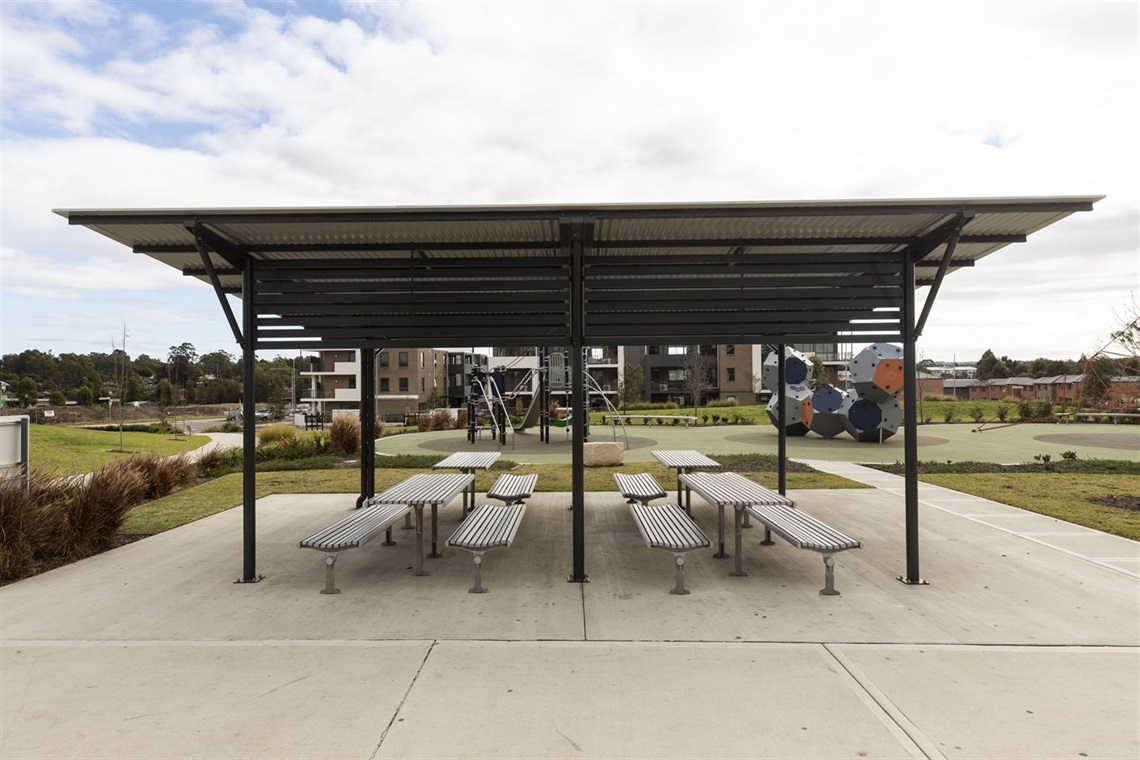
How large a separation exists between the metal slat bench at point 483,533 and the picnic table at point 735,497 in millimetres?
2152

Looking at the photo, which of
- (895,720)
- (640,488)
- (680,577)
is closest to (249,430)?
(680,577)

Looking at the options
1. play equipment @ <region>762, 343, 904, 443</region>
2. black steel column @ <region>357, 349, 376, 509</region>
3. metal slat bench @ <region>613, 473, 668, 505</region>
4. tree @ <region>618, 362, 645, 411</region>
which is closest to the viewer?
metal slat bench @ <region>613, 473, 668, 505</region>

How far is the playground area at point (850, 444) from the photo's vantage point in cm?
1806

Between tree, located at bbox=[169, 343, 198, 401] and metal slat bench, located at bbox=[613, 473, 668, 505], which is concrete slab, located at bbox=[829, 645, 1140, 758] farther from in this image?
tree, located at bbox=[169, 343, 198, 401]

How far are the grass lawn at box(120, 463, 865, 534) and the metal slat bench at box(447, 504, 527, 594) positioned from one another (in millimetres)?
4772

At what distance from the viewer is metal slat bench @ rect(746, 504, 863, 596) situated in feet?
17.8

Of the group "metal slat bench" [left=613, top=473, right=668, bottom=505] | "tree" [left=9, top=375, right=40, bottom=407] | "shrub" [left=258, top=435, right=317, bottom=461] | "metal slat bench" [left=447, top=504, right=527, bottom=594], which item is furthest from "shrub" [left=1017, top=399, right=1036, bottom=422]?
"tree" [left=9, top=375, right=40, bottom=407]

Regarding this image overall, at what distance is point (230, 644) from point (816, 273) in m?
6.41

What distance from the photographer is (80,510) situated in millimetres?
7434

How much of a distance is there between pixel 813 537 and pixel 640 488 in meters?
2.87

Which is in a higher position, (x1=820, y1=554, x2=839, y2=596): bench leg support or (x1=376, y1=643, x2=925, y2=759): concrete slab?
(x1=820, y1=554, x2=839, y2=596): bench leg support

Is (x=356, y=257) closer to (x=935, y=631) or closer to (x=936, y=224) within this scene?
(x=936, y=224)

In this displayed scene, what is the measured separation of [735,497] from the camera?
21.8ft

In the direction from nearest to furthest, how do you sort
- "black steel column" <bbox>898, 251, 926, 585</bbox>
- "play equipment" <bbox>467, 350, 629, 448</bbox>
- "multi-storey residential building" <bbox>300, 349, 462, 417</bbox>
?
"black steel column" <bbox>898, 251, 926, 585</bbox> < "play equipment" <bbox>467, 350, 629, 448</bbox> < "multi-storey residential building" <bbox>300, 349, 462, 417</bbox>
